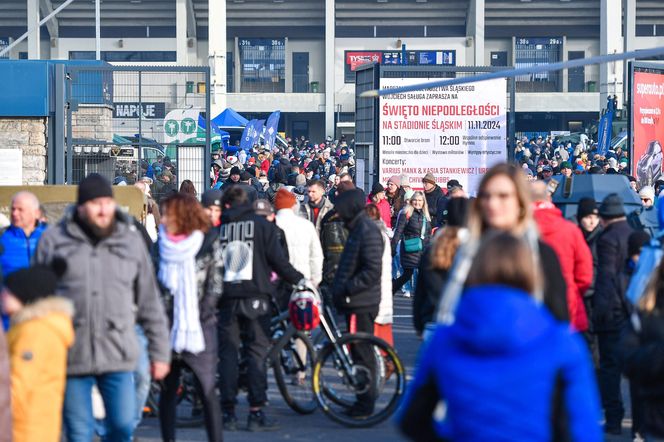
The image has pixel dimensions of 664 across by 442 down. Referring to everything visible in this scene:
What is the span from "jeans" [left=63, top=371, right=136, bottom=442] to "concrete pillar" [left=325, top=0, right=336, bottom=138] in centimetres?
5766

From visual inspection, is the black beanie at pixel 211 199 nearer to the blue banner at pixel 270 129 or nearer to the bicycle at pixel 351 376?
the bicycle at pixel 351 376

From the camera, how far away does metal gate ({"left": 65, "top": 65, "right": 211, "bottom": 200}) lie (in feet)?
55.9

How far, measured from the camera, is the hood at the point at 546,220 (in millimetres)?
7723

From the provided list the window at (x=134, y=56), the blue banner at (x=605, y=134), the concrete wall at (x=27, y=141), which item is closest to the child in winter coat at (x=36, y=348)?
the concrete wall at (x=27, y=141)

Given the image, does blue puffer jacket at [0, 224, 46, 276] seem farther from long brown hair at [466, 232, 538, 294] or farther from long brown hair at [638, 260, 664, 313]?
long brown hair at [466, 232, 538, 294]

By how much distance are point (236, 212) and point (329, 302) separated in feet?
6.82

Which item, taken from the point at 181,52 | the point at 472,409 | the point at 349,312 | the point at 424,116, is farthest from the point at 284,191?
the point at 181,52

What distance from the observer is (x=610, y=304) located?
8242mm

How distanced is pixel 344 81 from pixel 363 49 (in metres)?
2.08

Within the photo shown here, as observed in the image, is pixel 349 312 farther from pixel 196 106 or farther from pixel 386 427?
pixel 196 106

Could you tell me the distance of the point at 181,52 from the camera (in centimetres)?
6244

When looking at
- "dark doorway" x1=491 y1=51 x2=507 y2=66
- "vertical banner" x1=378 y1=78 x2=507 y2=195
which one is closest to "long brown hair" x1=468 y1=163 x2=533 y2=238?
"vertical banner" x1=378 y1=78 x2=507 y2=195

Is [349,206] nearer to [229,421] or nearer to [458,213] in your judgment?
[229,421]

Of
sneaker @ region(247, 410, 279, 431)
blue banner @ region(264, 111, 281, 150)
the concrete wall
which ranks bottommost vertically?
sneaker @ region(247, 410, 279, 431)
